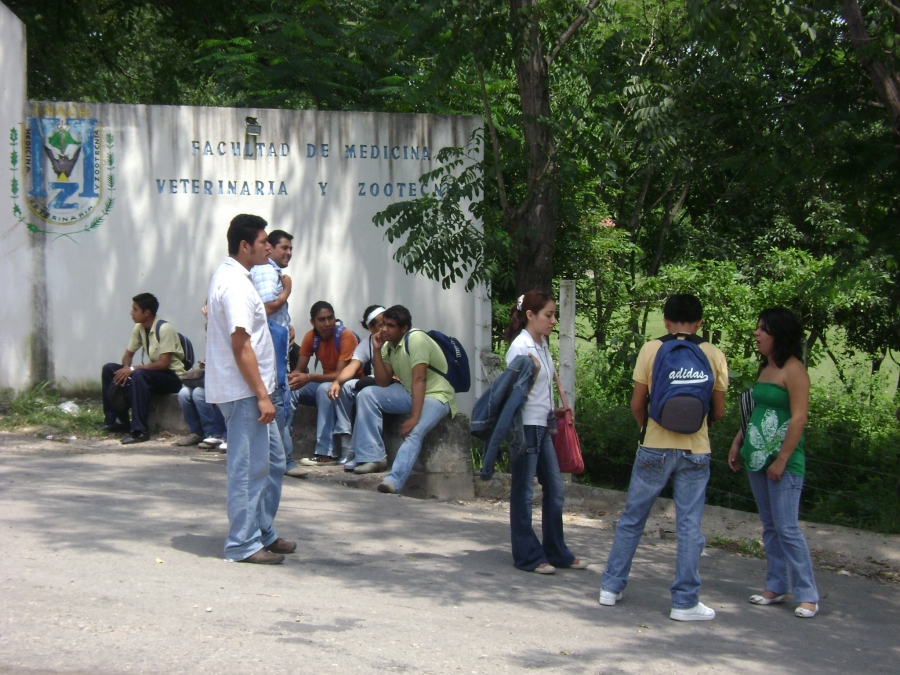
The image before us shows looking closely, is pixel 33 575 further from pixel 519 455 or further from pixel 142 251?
pixel 142 251

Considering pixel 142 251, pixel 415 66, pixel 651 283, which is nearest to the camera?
pixel 142 251

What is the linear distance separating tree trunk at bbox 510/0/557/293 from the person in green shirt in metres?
1.71

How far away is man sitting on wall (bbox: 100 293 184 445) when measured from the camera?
336 inches

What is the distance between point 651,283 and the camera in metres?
13.0

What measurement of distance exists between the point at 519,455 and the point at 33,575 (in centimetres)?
260

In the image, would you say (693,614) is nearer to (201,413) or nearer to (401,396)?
(401,396)

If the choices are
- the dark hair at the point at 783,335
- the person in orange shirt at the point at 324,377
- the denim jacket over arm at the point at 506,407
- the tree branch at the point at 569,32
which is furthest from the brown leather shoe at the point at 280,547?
the tree branch at the point at 569,32

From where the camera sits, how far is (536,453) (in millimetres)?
5633

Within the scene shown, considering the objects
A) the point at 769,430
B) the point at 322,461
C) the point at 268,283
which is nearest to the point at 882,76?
the point at 769,430

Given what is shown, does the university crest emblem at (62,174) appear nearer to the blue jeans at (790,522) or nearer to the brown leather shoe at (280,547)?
the brown leather shoe at (280,547)

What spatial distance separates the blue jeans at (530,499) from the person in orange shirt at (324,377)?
2634mm

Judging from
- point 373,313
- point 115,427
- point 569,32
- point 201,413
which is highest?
point 569,32

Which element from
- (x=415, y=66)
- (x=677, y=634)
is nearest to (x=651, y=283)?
A: (x=415, y=66)

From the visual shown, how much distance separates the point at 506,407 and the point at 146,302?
4.41m
